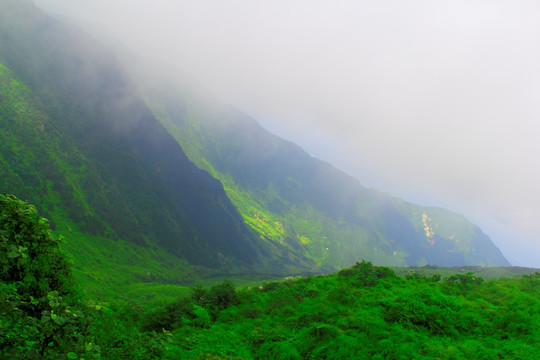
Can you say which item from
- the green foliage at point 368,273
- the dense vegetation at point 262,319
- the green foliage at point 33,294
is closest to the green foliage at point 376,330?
the dense vegetation at point 262,319

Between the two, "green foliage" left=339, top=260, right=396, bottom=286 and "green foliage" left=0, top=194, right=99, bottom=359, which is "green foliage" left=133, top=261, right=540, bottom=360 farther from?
"green foliage" left=339, top=260, right=396, bottom=286

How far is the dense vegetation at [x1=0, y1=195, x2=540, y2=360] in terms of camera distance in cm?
700

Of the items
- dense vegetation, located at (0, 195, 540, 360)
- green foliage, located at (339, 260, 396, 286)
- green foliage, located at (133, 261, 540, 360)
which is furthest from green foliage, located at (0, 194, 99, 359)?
green foliage, located at (339, 260, 396, 286)

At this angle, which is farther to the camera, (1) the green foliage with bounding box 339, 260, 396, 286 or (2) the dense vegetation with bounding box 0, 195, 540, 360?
(1) the green foliage with bounding box 339, 260, 396, 286

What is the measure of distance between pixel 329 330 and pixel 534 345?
1403 cm

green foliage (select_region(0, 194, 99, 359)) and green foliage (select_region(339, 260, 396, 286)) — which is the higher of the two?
green foliage (select_region(0, 194, 99, 359))

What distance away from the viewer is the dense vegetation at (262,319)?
7.00 meters

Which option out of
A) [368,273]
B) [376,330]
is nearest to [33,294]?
[376,330]

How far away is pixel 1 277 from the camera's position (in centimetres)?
1070

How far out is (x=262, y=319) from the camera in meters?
34.3

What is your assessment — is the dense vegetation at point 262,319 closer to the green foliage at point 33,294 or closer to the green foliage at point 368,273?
the green foliage at point 33,294

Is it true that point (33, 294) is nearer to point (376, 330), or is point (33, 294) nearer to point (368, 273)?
point (376, 330)

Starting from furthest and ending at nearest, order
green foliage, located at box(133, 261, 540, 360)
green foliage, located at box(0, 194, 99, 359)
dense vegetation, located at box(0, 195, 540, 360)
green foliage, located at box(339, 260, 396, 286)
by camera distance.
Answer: green foliage, located at box(339, 260, 396, 286), green foliage, located at box(133, 261, 540, 360), dense vegetation, located at box(0, 195, 540, 360), green foliage, located at box(0, 194, 99, 359)

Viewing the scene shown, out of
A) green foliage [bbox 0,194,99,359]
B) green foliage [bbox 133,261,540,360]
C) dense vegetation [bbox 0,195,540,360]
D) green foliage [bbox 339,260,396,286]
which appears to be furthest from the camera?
green foliage [bbox 339,260,396,286]
